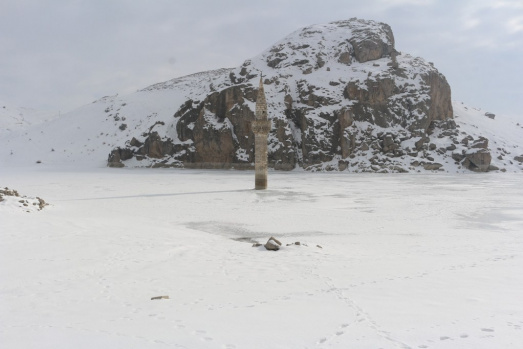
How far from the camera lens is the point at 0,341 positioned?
17.8ft

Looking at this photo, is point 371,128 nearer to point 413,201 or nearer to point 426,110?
point 426,110

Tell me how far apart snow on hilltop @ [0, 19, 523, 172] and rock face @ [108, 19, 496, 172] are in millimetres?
167

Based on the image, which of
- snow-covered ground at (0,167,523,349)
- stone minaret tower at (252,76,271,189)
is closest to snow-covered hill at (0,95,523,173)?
stone minaret tower at (252,76,271,189)

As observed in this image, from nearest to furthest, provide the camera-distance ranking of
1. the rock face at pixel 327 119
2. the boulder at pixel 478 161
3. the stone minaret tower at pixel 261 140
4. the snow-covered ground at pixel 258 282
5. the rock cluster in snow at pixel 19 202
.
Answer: the snow-covered ground at pixel 258 282, the rock cluster in snow at pixel 19 202, the stone minaret tower at pixel 261 140, the boulder at pixel 478 161, the rock face at pixel 327 119

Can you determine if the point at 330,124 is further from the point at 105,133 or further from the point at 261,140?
the point at 105,133

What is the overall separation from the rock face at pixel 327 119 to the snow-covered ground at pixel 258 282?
4559 centimetres

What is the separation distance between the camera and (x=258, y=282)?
27.8 ft

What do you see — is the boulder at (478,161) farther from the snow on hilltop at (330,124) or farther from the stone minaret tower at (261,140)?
the stone minaret tower at (261,140)

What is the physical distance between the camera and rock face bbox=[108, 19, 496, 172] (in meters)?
62.4

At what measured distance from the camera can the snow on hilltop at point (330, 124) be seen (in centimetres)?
6191

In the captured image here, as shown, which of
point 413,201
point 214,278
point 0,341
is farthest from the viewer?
point 413,201

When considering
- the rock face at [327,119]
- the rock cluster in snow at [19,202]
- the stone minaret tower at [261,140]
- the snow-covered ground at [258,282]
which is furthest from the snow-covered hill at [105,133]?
the snow-covered ground at [258,282]

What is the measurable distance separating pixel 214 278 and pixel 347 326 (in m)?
3.54

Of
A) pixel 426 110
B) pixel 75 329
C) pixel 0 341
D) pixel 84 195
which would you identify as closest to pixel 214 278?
pixel 75 329
